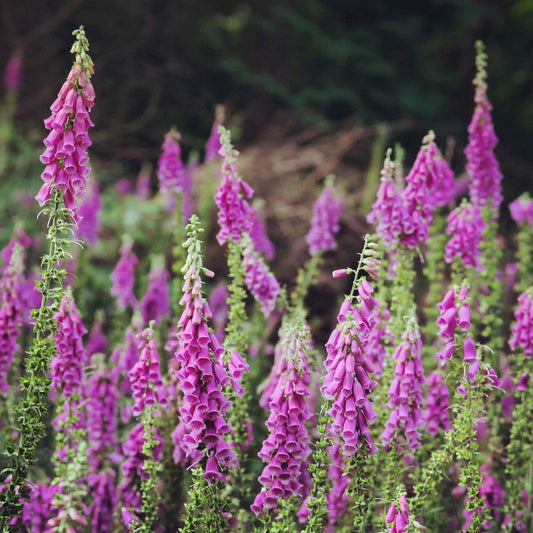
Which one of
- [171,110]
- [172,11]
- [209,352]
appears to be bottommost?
[209,352]

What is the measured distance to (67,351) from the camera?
3580 millimetres

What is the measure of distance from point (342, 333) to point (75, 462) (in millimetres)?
1580

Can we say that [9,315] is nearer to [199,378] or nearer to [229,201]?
[229,201]

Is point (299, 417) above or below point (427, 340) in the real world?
below

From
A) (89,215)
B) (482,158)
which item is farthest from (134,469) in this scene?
(89,215)

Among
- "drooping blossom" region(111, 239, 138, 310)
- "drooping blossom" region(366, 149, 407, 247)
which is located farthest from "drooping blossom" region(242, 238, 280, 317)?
"drooping blossom" region(111, 239, 138, 310)

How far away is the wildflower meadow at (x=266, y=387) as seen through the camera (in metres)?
2.95

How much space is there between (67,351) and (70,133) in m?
1.13

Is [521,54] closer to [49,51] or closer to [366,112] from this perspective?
[366,112]

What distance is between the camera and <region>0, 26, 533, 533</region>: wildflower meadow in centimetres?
295

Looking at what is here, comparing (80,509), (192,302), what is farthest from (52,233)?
(80,509)

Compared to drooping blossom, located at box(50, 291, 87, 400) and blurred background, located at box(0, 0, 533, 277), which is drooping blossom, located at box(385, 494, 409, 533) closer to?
drooping blossom, located at box(50, 291, 87, 400)

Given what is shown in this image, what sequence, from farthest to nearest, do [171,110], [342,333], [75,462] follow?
[171,110], [75,462], [342,333]

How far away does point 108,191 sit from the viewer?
10758 mm
